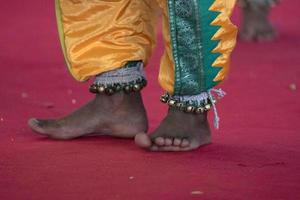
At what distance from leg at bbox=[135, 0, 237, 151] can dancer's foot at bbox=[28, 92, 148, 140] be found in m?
0.13

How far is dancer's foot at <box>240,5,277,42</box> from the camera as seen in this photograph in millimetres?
4383

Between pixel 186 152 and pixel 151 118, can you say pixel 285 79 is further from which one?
pixel 186 152

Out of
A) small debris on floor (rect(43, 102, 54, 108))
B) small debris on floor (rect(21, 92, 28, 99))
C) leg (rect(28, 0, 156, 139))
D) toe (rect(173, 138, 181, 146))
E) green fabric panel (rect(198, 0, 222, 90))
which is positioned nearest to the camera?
green fabric panel (rect(198, 0, 222, 90))

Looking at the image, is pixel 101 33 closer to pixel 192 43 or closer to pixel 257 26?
pixel 192 43

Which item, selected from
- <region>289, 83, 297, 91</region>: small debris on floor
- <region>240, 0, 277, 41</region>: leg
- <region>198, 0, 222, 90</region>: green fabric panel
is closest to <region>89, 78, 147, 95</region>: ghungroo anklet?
<region>198, 0, 222, 90</region>: green fabric panel

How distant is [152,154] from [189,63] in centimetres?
23

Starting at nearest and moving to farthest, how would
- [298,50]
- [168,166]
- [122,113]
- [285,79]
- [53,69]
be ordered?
[168,166]
[122,113]
[285,79]
[53,69]
[298,50]

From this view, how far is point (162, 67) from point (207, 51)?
0.43 feet

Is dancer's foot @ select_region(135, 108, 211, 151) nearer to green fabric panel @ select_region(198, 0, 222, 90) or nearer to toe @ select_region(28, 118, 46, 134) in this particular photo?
green fabric panel @ select_region(198, 0, 222, 90)

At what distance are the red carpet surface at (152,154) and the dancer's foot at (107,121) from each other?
0.03 m

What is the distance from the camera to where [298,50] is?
3.96m

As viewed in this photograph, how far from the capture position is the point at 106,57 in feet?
7.08

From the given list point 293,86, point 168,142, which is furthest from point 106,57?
point 293,86

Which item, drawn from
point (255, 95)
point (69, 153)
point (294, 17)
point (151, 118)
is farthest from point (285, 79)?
point (294, 17)
